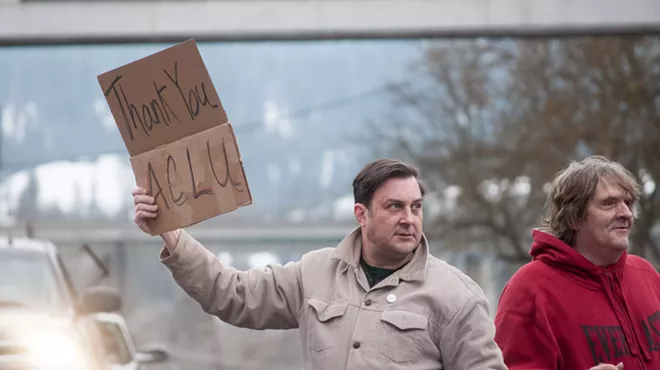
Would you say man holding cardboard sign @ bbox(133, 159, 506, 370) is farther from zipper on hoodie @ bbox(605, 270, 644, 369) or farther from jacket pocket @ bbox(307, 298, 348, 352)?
zipper on hoodie @ bbox(605, 270, 644, 369)

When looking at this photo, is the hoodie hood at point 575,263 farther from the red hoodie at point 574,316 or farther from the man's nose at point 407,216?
the man's nose at point 407,216

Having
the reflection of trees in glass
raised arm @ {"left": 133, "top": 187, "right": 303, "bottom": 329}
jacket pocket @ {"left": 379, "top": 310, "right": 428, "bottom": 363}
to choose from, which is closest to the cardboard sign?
raised arm @ {"left": 133, "top": 187, "right": 303, "bottom": 329}

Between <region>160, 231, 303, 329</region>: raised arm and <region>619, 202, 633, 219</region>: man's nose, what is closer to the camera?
<region>160, 231, 303, 329</region>: raised arm

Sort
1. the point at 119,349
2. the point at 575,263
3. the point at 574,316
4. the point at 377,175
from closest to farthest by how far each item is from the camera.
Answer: the point at 377,175, the point at 574,316, the point at 575,263, the point at 119,349

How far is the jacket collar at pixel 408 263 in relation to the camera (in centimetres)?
417

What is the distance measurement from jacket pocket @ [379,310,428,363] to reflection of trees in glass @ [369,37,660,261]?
1360cm

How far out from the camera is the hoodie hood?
15.2 ft

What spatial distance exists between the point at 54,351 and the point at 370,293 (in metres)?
4.30

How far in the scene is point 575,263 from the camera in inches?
183

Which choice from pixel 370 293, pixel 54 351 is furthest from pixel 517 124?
pixel 370 293

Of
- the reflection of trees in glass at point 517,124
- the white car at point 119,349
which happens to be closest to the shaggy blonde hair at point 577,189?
the white car at point 119,349

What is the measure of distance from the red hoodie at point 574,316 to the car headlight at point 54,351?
13.2 feet

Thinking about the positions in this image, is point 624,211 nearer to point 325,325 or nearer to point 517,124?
point 325,325

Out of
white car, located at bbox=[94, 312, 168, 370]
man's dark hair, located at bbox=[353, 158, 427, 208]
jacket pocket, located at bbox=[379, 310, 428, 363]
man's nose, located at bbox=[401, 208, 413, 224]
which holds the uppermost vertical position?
man's dark hair, located at bbox=[353, 158, 427, 208]
